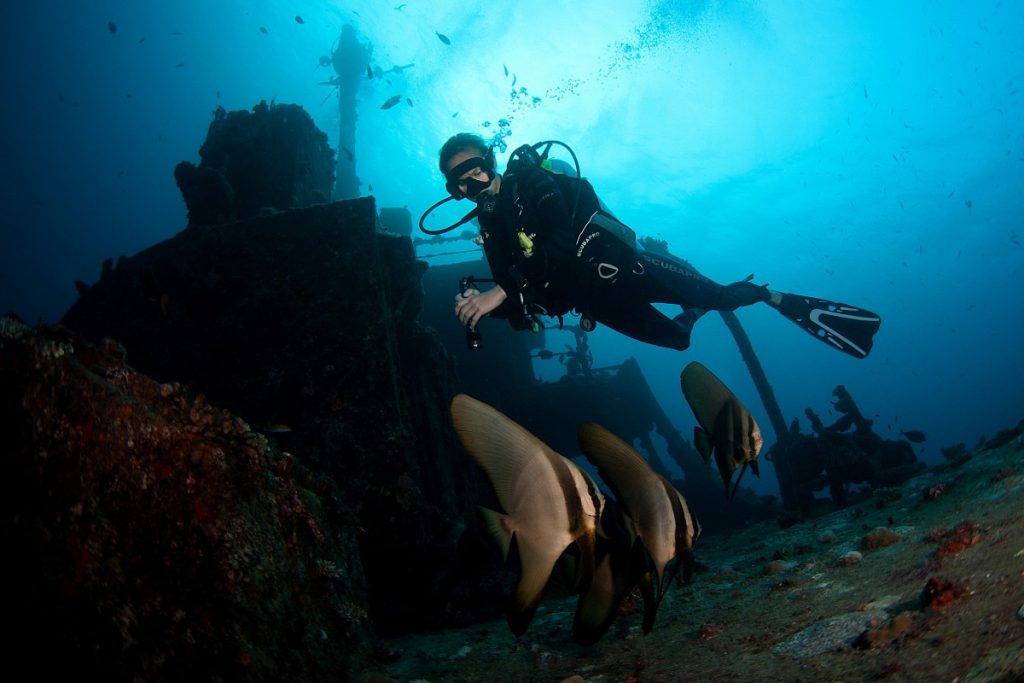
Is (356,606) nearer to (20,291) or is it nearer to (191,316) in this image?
(191,316)

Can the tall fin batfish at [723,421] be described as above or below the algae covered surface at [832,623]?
above

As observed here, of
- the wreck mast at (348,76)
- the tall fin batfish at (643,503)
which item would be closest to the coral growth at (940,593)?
the tall fin batfish at (643,503)

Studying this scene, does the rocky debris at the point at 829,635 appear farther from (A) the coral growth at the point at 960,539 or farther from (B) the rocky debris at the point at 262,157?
(B) the rocky debris at the point at 262,157

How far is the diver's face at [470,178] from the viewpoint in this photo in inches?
217

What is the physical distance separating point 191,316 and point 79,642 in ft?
14.0

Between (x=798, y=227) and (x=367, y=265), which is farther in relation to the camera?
(x=798, y=227)

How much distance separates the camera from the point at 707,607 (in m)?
3.12

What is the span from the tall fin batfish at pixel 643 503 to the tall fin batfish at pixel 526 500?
0.18m

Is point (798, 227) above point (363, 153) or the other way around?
the other way around

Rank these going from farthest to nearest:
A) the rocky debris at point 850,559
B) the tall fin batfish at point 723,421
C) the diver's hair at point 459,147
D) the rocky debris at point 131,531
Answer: the diver's hair at point 459,147 < the rocky debris at point 850,559 < the tall fin batfish at point 723,421 < the rocky debris at point 131,531

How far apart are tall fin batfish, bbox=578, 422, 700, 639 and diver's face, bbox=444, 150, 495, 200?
4439 millimetres

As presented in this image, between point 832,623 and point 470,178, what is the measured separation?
17.0 ft

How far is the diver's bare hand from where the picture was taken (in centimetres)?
470

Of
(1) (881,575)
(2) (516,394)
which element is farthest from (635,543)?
(2) (516,394)
